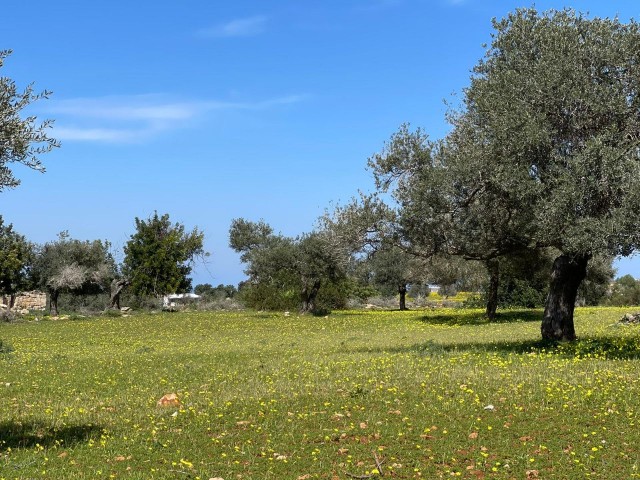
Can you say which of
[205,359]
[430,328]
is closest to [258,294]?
[430,328]

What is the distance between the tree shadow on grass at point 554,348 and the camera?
2223 centimetres

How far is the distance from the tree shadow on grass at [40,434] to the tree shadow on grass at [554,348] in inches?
515

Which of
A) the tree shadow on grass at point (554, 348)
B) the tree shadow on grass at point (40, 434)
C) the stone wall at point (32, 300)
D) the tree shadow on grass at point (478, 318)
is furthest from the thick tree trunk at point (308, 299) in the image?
the tree shadow on grass at point (40, 434)

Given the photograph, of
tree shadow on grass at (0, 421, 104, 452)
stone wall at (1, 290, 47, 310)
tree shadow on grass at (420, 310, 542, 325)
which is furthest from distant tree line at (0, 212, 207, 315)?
tree shadow on grass at (0, 421, 104, 452)

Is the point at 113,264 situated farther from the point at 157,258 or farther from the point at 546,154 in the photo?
the point at 546,154

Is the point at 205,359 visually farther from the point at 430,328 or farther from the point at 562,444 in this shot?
the point at 430,328

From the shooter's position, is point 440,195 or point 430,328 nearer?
point 440,195

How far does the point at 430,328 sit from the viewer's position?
136 feet

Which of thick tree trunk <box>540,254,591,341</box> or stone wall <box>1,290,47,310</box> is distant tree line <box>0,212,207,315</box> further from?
thick tree trunk <box>540,254,591,341</box>

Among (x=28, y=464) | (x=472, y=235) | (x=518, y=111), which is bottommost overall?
(x=28, y=464)

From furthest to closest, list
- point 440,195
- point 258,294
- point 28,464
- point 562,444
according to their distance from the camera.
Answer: point 258,294, point 440,195, point 562,444, point 28,464

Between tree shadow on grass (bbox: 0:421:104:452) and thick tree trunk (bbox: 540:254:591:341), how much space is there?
17836 mm

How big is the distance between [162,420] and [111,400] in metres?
3.23

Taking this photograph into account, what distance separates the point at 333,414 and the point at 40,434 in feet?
19.3
